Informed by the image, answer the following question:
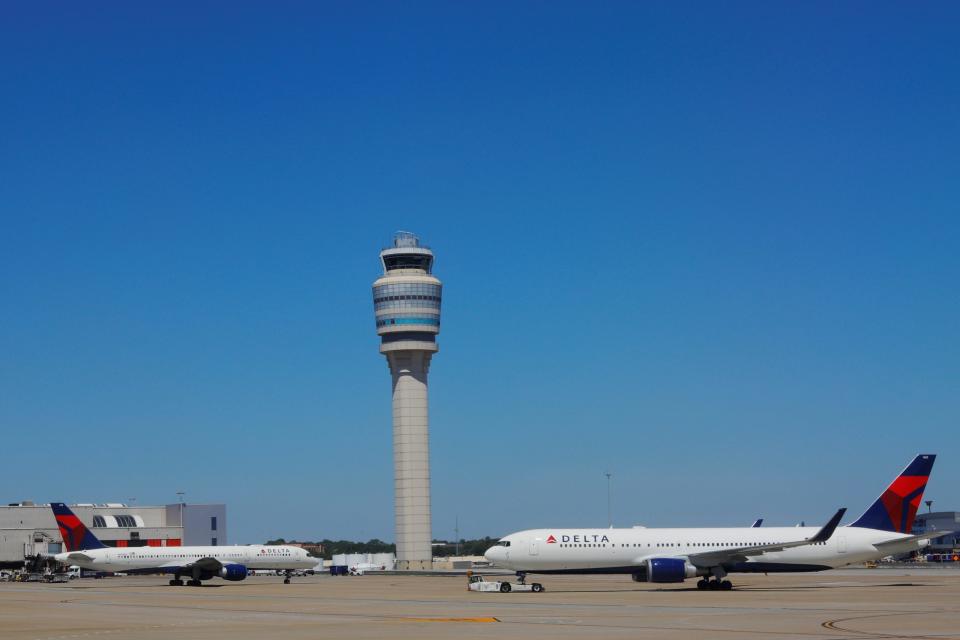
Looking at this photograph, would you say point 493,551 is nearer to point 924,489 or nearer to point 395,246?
point 924,489

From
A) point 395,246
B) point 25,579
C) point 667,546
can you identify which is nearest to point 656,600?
point 667,546

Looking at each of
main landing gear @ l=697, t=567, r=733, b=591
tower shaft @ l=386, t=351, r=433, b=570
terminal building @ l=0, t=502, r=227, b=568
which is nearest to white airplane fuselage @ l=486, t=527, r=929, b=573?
main landing gear @ l=697, t=567, r=733, b=591

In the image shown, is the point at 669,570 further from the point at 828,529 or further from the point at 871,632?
the point at 871,632

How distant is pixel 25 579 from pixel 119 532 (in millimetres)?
31760

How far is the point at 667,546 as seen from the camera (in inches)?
2817

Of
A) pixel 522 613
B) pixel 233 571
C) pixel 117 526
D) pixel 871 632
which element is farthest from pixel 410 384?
pixel 871 632

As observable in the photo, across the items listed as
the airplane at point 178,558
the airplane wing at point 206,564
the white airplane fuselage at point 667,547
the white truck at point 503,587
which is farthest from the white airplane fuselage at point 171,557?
the white airplane fuselage at point 667,547

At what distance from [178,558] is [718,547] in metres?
48.2

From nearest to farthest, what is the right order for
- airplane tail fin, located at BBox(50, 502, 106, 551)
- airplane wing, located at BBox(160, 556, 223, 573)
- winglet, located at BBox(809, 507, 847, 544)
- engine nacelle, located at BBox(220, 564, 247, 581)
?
winglet, located at BBox(809, 507, 847, 544), engine nacelle, located at BBox(220, 564, 247, 581), airplane wing, located at BBox(160, 556, 223, 573), airplane tail fin, located at BBox(50, 502, 106, 551)

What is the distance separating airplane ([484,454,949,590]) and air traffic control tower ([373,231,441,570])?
76864mm

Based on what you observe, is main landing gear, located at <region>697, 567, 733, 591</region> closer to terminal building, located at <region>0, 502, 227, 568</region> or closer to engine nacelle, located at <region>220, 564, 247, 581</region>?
engine nacelle, located at <region>220, 564, 247, 581</region>

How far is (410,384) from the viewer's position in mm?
148250

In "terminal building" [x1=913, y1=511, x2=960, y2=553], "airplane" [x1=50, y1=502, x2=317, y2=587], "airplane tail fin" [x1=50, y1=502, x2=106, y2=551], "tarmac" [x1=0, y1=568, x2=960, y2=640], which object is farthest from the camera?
"terminal building" [x1=913, y1=511, x2=960, y2=553]

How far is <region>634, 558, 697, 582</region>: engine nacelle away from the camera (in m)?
68.5
